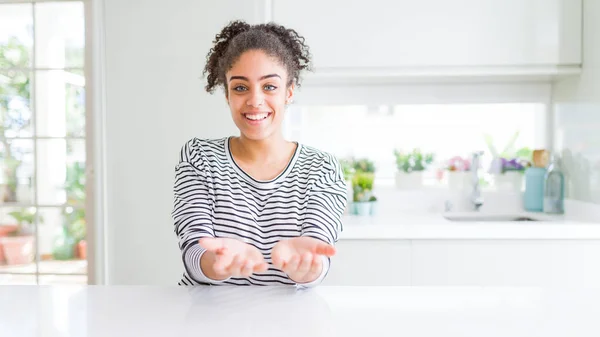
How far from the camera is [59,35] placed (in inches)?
108

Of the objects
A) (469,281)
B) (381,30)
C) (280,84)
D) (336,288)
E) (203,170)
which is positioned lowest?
(469,281)

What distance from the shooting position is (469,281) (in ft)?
7.22

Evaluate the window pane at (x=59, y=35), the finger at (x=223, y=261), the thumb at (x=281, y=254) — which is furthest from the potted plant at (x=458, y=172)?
the finger at (x=223, y=261)

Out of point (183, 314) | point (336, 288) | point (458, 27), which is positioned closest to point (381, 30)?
point (458, 27)

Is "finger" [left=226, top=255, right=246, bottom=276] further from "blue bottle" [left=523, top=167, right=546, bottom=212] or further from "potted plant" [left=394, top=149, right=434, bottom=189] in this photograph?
"blue bottle" [left=523, top=167, right=546, bottom=212]

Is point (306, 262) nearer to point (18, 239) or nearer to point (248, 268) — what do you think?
point (248, 268)

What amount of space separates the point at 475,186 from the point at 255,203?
6.10 ft

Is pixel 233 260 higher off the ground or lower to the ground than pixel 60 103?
lower

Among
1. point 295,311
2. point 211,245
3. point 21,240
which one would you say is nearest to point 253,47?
point 211,245

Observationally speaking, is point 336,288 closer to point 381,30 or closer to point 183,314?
point 183,314

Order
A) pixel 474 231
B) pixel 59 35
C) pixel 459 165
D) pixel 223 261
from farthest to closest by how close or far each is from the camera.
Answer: pixel 459 165 → pixel 59 35 → pixel 474 231 → pixel 223 261

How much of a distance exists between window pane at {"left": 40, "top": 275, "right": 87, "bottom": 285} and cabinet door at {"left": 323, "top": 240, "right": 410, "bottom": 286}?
142 cm

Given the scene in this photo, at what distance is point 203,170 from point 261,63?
0.87 ft

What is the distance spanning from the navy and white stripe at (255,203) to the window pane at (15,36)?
6.64ft
